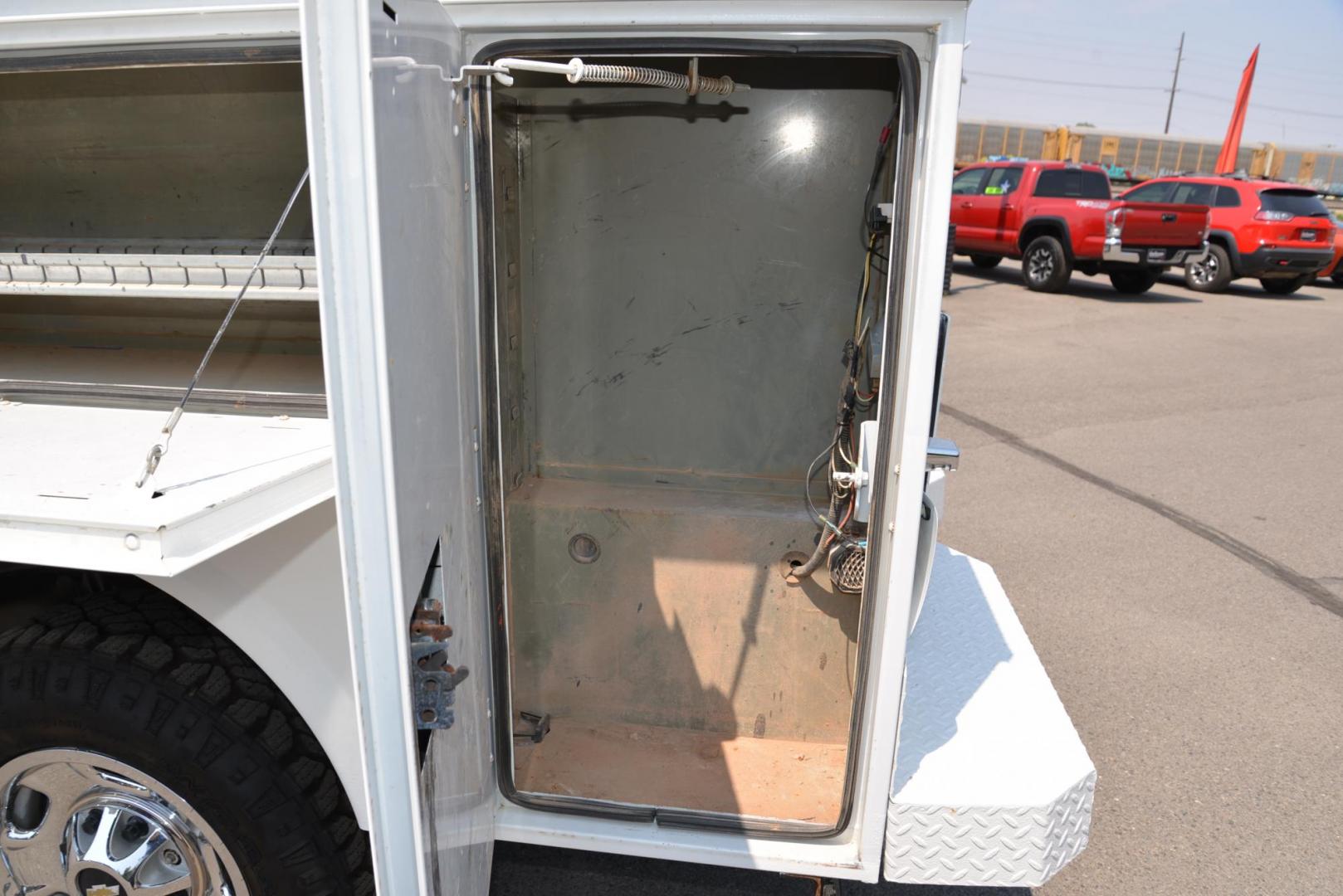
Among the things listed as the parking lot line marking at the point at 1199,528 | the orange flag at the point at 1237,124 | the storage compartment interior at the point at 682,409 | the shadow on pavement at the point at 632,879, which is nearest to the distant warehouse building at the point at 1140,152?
the orange flag at the point at 1237,124

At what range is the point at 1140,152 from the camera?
3189cm

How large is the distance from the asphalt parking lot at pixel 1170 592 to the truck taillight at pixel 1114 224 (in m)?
3.28

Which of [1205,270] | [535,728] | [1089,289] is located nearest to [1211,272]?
[1205,270]

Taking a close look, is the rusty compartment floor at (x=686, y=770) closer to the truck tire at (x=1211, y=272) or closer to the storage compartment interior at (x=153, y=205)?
the storage compartment interior at (x=153, y=205)

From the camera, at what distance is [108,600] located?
1.88 metres

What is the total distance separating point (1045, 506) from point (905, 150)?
406cm

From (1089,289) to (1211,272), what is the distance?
1749mm

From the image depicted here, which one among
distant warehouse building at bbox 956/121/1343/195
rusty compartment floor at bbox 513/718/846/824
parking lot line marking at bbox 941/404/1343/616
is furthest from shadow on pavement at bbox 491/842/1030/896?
distant warehouse building at bbox 956/121/1343/195

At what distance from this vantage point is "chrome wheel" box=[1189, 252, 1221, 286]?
13383mm

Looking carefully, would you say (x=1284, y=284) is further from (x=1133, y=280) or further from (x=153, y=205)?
(x=153, y=205)

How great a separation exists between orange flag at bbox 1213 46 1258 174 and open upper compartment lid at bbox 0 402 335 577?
29393 millimetres

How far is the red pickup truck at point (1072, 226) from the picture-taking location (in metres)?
12.2

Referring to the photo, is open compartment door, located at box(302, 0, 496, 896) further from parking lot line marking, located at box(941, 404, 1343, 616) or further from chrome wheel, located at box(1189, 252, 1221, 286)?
chrome wheel, located at box(1189, 252, 1221, 286)

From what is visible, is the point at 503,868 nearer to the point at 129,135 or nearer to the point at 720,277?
the point at 720,277
